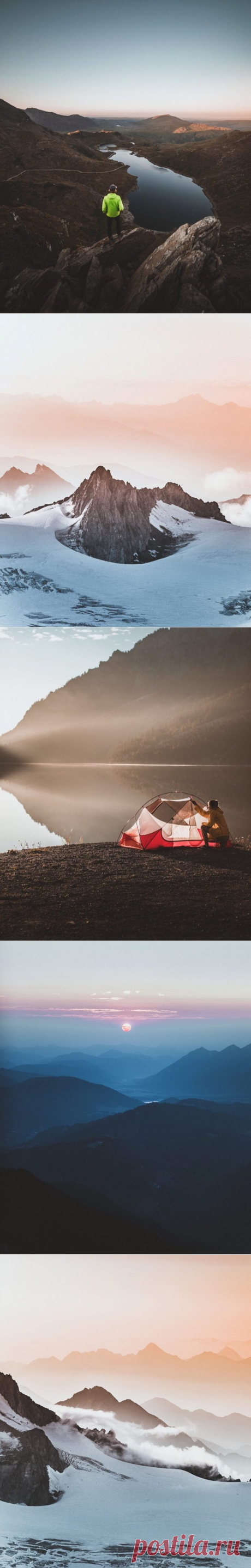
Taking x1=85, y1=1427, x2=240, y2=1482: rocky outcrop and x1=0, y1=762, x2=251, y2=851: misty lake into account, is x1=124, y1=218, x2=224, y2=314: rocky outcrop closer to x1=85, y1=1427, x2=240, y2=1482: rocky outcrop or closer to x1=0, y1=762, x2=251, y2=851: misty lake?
x1=0, y1=762, x2=251, y2=851: misty lake

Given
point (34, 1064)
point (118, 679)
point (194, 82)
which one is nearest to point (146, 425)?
point (118, 679)

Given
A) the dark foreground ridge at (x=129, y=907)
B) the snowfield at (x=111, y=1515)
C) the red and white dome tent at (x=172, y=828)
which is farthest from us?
the red and white dome tent at (x=172, y=828)

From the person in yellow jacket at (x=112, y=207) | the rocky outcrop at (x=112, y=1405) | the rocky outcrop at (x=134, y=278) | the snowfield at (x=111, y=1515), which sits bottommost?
the snowfield at (x=111, y=1515)

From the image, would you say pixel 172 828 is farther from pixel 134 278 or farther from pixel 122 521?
pixel 134 278

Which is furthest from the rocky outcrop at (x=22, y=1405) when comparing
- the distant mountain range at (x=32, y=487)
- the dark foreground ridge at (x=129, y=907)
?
the distant mountain range at (x=32, y=487)

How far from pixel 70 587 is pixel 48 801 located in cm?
72

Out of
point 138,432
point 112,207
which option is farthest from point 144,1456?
point 112,207

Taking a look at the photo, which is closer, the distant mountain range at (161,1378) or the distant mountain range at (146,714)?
the distant mountain range at (161,1378)

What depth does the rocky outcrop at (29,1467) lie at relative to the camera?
294 centimetres

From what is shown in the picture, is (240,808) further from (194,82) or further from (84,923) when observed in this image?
(194,82)

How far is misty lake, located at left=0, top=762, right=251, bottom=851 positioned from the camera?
3.29 meters

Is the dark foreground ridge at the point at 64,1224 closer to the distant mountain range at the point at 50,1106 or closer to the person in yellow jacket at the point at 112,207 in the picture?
the distant mountain range at the point at 50,1106

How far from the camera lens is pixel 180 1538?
2902mm

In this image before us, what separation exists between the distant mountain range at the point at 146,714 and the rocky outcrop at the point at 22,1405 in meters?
1.99
